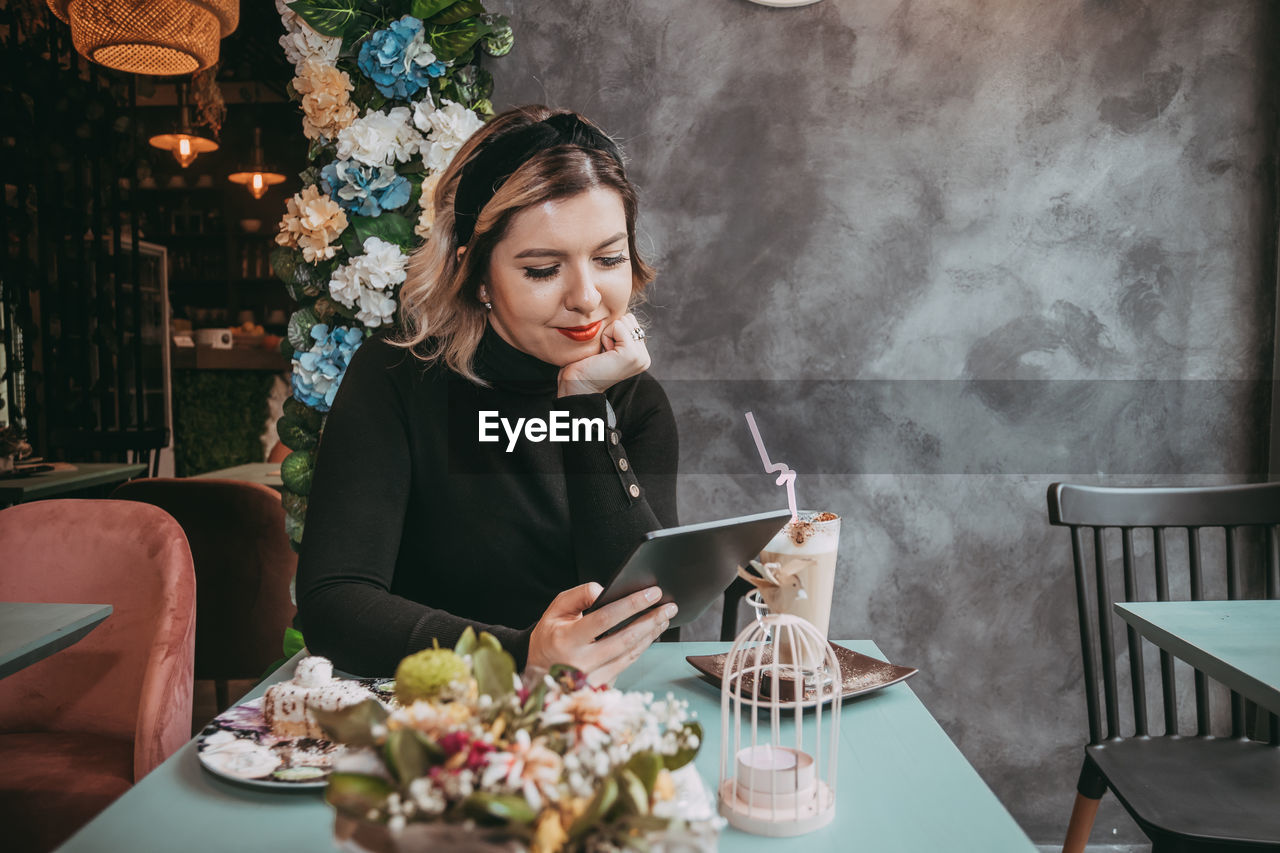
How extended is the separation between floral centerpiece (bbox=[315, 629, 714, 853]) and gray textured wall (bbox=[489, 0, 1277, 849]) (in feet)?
5.06

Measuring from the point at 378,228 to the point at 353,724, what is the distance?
1.65m

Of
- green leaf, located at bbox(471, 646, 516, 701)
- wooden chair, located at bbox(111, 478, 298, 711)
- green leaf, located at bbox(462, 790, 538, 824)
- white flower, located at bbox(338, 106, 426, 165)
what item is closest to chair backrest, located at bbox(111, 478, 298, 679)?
wooden chair, located at bbox(111, 478, 298, 711)

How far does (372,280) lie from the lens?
77.5 inches

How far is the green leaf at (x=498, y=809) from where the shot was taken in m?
0.49

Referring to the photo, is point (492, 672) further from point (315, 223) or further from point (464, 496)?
point (315, 223)

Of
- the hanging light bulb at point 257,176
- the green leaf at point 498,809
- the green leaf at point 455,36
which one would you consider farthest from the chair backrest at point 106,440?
the green leaf at point 498,809

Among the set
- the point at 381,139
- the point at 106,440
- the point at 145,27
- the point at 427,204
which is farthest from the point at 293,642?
the point at 106,440

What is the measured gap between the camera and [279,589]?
2801mm

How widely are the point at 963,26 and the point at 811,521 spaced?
149 centimetres

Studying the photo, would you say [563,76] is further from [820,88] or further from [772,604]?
[772,604]

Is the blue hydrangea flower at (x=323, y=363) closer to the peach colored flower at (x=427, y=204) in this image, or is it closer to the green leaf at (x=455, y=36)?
the peach colored flower at (x=427, y=204)

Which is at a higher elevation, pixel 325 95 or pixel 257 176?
pixel 257 176

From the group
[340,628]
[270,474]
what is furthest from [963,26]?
[270,474]

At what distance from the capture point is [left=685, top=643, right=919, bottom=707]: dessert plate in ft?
3.62
